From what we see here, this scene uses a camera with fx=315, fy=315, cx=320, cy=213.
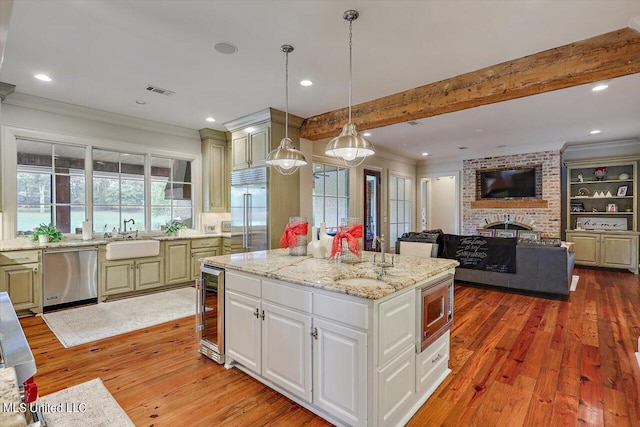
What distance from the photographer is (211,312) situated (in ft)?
9.46

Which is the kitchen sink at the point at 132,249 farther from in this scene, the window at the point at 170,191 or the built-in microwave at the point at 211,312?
the built-in microwave at the point at 211,312

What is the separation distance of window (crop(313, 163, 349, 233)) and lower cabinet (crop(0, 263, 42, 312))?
155 inches

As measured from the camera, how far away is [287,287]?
7.13 ft

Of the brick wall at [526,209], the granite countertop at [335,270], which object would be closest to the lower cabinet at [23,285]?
the granite countertop at [335,270]

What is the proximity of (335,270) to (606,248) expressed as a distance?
747 centimetres

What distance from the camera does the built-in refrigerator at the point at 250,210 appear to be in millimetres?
4789

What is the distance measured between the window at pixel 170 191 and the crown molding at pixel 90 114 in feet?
1.74

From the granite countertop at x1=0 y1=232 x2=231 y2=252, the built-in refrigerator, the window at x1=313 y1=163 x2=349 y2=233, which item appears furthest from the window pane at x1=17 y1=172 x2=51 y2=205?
the window at x1=313 y1=163 x2=349 y2=233

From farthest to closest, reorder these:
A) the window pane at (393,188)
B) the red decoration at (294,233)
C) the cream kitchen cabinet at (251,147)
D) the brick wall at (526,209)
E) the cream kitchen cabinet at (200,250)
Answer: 1. the window pane at (393,188)
2. the brick wall at (526,209)
3. the cream kitchen cabinet at (200,250)
4. the cream kitchen cabinet at (251,147)
5. the red decoration at (294,233)

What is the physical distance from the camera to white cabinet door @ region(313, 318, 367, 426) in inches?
70.3

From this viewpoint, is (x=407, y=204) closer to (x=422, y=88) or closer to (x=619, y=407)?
(x=422, y=88)

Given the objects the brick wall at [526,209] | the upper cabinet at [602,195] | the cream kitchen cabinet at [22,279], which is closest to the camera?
the cream kitchen cabinet at [22,279]

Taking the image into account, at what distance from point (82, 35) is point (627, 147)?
9597mm

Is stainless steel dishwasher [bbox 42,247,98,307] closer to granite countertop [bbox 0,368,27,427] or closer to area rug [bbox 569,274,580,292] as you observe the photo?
granite countertop [bbox 0,368,27,427]
